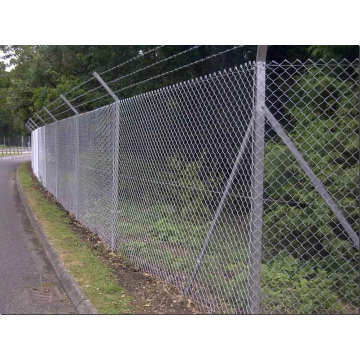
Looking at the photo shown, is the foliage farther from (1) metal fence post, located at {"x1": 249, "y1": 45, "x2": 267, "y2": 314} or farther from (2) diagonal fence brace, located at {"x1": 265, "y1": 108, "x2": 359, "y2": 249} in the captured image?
(2) diagonal fence brace, located at {"x1": 265, "y1": 108, "x2": 359, "y2": 249}

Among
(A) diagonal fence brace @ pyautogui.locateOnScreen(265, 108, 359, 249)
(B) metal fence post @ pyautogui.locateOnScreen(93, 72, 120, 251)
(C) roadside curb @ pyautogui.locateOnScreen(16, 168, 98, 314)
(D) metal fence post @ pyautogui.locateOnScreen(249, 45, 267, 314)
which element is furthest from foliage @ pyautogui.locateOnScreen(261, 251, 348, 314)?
(B) metal fence post @ pyautogui.locateOnScreen(93, 72, 120, 251)

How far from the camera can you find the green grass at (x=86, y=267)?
4.55m

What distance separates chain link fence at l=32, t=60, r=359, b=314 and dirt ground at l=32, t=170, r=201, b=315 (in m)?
0.10

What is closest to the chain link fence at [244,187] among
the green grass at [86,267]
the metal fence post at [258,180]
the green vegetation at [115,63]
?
the metal fence post at [258,180]

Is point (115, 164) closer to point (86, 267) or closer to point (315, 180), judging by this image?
point (86, 267)

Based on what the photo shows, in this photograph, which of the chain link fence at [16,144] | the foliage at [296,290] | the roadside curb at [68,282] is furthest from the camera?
the chain link fence at [16,144]

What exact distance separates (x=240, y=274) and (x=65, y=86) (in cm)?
1423

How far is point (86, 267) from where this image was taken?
5754 mm

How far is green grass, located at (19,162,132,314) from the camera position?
4547 mm

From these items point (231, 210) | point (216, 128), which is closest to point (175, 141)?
point (216, 128)

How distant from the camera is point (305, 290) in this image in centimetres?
380

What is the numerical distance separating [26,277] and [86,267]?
792mm

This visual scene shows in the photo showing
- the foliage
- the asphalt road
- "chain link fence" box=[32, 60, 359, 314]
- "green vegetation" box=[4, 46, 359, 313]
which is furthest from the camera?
the asphalt road

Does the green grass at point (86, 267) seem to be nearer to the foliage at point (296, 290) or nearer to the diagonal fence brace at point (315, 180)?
the foliage at point (296, 290)
